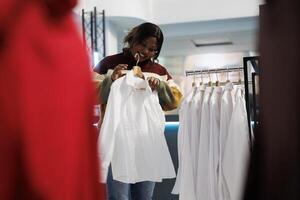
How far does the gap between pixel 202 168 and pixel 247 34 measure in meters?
4.57

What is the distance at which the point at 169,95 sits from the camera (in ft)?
7.55

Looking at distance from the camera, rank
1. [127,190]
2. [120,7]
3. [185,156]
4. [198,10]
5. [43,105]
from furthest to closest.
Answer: [198,10], [120,7], [185,156], [127,190], [43,105]

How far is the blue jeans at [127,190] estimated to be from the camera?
212 cm

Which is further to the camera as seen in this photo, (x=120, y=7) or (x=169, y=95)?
(x=120, y=7)

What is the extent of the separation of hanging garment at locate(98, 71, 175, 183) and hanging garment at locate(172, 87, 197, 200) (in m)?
0.12

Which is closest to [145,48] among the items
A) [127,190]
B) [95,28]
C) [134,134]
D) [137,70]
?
[137,70]

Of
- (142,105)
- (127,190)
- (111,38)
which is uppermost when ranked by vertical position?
(111,38)

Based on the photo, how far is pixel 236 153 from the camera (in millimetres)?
2213

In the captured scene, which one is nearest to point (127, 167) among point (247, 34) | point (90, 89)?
point (90, 89)

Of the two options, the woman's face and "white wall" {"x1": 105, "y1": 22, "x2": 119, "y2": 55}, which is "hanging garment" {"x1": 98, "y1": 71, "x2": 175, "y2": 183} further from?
"white wall" {"x1": 105, "y1": 22, "x2": 119, "y2": 55}

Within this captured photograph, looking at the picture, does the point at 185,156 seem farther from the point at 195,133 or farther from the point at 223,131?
the point at 223,131

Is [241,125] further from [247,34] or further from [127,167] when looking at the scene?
[247,34]

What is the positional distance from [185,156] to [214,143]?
181 mm

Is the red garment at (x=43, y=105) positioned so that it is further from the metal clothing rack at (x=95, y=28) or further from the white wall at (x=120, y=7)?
the white wall at (x=120, y=7)
